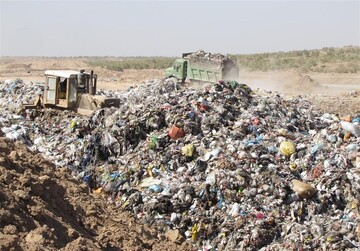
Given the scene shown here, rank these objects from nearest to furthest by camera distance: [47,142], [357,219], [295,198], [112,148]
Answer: [357,219] → [295,198] → [112,148] → [47,142]

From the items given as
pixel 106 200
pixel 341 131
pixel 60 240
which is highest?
pixel 341 131

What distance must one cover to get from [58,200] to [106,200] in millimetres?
2371

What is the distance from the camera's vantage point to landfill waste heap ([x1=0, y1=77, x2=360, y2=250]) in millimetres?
7484

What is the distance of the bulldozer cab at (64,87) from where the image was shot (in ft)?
40.7

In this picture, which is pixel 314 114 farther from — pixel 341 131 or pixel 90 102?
pixel 90 102

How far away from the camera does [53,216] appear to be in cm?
557

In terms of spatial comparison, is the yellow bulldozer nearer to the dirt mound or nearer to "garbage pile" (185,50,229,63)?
the dirt mound

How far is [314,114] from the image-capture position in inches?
483

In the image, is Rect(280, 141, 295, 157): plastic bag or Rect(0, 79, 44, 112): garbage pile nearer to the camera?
Rect(280, 141, 295, 157): plastic bag

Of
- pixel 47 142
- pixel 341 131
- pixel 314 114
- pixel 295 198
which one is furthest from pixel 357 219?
pixel 47 142

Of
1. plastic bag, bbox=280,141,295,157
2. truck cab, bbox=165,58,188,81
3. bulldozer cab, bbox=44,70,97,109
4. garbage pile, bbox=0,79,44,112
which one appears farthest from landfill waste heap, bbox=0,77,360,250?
truck cab, bbox=165,58,188,81

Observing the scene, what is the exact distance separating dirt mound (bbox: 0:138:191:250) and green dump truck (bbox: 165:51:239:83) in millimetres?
11961

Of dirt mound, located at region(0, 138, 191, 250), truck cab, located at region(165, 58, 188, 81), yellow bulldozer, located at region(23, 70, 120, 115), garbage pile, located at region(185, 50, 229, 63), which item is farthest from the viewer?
truck cab, located at region(165, 58, 188, 81)

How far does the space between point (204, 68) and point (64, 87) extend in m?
8.22
